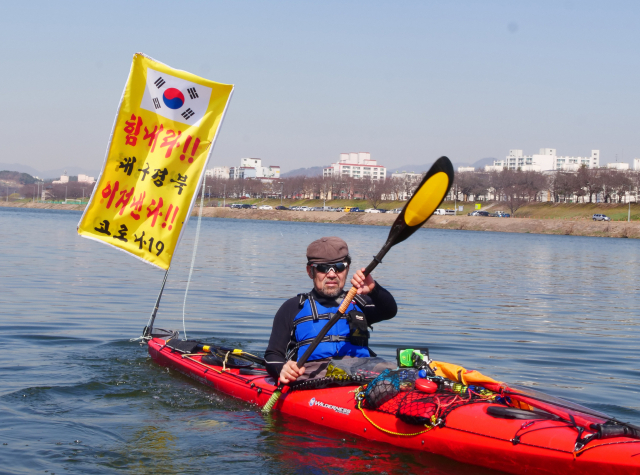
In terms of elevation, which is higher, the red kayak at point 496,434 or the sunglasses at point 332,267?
the sunglasses at point 332,267

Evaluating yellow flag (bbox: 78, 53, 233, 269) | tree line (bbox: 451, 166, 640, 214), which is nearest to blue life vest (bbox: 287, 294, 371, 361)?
yellow flag (bbox: 78, 53, 233, 269)

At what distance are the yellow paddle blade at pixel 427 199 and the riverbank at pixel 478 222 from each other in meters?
67.4

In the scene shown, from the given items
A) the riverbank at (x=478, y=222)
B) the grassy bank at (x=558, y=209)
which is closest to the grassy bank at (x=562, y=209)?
the grassy bank at (x=558, y=209)

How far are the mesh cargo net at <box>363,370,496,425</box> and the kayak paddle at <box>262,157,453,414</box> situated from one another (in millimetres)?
658

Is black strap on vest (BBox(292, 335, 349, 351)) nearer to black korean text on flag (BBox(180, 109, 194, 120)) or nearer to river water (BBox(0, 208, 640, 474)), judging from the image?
river water (BBox(0, 208, 640, 474))

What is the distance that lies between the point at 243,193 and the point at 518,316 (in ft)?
424

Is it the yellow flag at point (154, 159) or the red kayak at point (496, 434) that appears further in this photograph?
the yellow flag at point (154, 159)

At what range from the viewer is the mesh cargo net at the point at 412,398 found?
5285 millimetres

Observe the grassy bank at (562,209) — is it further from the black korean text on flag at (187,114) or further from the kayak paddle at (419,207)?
the kayak paddle at (419,207)

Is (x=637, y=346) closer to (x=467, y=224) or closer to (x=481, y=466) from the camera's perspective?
(x=481, y=466)

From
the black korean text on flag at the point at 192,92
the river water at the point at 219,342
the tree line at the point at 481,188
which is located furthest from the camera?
the tree line at the point at 481,188

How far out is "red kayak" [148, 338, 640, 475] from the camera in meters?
4.48

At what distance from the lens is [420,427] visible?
210 inches

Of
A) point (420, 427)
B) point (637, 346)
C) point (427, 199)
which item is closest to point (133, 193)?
point (427, 199)
